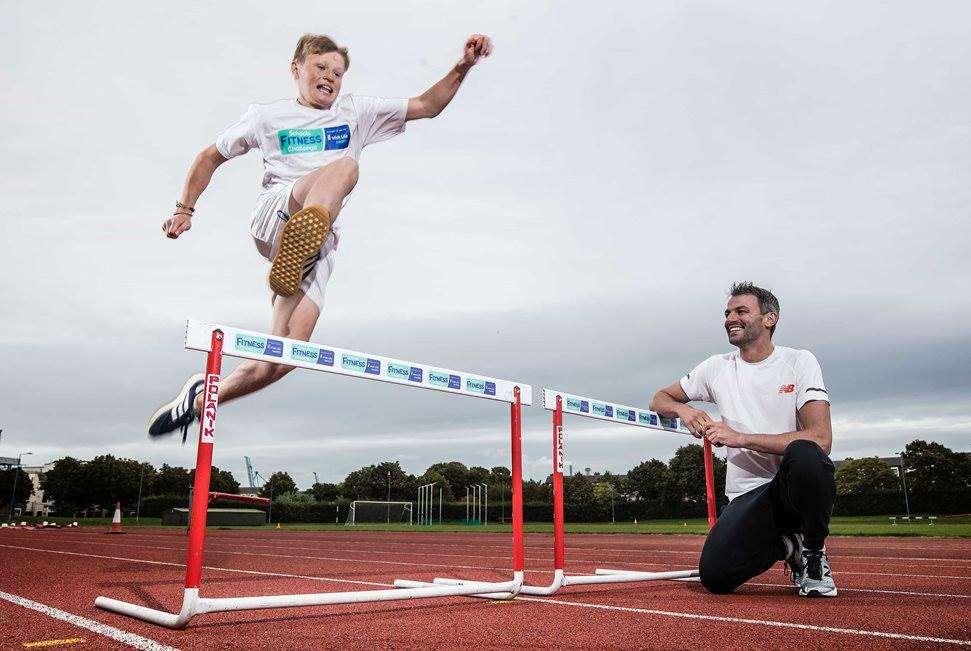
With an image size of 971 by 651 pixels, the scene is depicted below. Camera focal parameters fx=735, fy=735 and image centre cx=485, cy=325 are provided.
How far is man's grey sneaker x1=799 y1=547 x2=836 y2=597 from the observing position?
450 centimetres

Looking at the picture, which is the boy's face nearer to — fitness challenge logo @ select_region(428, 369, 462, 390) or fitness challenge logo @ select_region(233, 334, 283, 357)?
fitness challenge logo @ select_region(428, 369, 462, 390)

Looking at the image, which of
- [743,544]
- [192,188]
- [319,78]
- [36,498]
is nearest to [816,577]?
[743,544]

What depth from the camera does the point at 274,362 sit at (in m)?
3.58

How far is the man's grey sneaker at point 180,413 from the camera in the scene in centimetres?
423

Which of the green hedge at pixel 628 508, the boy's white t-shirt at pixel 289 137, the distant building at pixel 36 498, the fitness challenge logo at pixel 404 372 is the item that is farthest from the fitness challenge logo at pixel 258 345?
the distant building at pixel 36 498

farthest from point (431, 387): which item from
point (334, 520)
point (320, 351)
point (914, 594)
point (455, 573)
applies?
point (334, 520)

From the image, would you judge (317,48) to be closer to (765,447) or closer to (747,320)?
(747,320)

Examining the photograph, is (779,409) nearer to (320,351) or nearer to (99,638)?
(320,351)

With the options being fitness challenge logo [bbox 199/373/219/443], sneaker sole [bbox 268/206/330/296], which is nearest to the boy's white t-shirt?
sneaker sole [bbox 268/206/330/296]

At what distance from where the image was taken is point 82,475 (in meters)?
68.7

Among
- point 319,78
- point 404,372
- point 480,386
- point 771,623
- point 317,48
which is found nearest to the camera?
point 771,623

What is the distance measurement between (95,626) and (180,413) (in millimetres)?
1183

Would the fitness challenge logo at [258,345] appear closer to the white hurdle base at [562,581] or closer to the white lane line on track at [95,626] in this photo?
the white lane line on track at [95,626]

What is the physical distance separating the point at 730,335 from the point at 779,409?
0.61m
